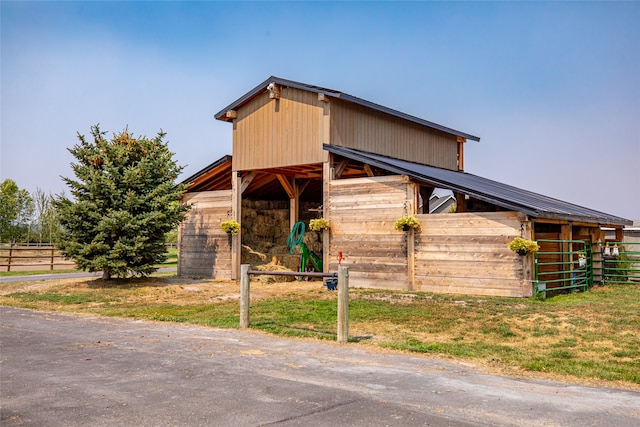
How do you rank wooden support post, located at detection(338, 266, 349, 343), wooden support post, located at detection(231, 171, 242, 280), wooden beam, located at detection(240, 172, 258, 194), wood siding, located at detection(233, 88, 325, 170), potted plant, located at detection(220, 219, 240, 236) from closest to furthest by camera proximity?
wooden support post, located at detection(338, 266, 349, 343) < wood siding, located at detection(233, 88, 325, 170) < potted plant, located at detection(220, 219, 240, 236) < wooden support post, located at detection(231, 171, 242, 280) < wooden beam, located at detection(240, 172, 258, 194)

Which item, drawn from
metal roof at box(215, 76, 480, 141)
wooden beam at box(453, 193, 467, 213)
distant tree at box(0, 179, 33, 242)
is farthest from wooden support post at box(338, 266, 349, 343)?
distant tree at box(0, 179, 33, 242)

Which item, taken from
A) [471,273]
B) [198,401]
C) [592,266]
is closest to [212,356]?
[198,401]

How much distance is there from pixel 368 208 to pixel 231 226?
20.7 ft

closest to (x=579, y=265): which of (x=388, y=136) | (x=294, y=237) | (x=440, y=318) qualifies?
(x=388, y=136)

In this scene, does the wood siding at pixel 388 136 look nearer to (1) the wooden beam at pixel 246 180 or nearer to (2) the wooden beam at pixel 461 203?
(2) the wooden beam at pixel 461 203

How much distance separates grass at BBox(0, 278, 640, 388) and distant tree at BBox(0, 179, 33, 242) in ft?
113

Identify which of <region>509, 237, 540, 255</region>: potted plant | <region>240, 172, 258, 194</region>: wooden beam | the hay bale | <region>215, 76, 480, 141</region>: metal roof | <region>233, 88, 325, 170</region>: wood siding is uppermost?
<region>215, 76, 480, 141</region>: metal roof

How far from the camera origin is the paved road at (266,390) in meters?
5.48

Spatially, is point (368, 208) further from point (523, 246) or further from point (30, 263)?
point (30, 263)

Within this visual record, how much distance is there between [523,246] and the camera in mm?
15781

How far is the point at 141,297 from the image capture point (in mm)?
18172

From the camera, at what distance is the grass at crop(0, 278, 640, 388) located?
8.84 meters

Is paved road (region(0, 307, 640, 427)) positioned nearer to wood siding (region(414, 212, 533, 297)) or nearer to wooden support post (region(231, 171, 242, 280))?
wood siding (region(414, 212, 533, 297))

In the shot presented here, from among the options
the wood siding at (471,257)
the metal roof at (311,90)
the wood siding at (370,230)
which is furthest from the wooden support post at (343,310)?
the metal roof at (311,90)
